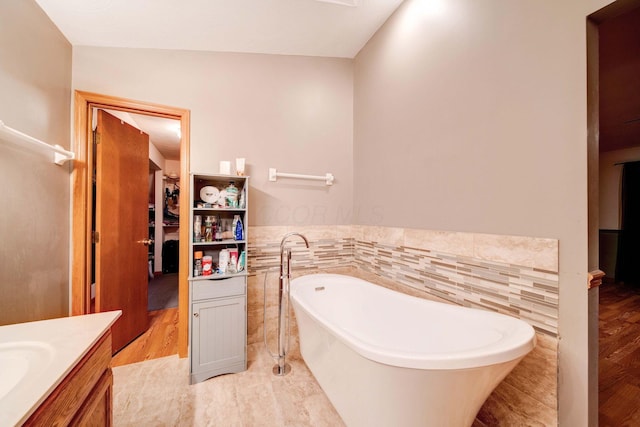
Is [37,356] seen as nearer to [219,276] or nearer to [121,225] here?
[219,276]

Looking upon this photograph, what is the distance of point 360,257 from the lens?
7.52 feet

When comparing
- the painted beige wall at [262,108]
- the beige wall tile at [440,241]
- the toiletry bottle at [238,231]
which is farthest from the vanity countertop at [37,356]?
the beige wall tile at [440,241]

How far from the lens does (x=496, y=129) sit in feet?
3.97

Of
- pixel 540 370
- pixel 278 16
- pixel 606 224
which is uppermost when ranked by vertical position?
pixel 278 16

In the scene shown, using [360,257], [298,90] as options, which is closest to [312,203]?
[360,257]

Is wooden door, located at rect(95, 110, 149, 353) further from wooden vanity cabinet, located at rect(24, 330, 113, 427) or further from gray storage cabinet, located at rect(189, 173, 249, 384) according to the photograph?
wooden vanity cabinet, located at rect(24, 330, 113, 427)

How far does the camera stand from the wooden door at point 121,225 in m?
1.85

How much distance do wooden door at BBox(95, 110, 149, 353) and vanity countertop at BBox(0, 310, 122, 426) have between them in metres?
1.17

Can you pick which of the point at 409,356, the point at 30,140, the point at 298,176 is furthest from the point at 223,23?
the point at 409,356

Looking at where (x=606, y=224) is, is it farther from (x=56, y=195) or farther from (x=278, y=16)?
(x=56, y=195)

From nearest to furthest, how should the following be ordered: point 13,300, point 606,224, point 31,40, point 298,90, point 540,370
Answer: point 540,370 < point 13,300 < point 31,40 < point 298,90 < point 606,224

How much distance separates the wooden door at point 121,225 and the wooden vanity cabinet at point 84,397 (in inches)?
48.7

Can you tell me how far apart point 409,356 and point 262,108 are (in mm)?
2109

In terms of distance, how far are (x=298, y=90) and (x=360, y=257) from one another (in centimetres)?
168
